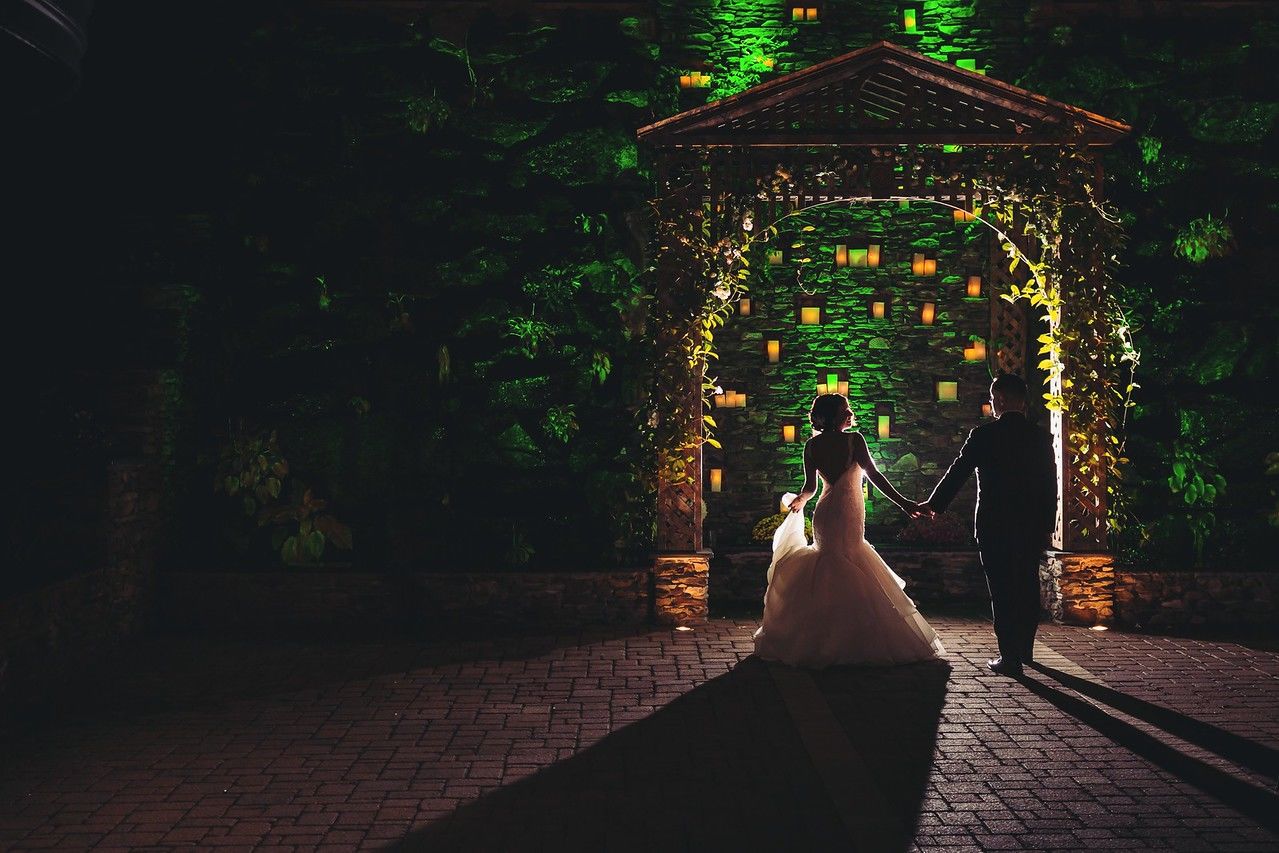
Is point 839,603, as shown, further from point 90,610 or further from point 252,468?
point 90,610

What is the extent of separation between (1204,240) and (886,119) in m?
2.96

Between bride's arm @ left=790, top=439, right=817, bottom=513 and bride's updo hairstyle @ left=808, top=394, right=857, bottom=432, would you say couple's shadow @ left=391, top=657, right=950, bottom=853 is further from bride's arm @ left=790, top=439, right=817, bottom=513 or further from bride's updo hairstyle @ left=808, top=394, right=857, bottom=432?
bride's updo hairstyle @ left=808, top=394, right=857, bottom=432

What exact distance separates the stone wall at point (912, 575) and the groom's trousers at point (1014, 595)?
267 cm

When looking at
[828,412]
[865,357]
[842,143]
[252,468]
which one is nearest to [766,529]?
[865,357]

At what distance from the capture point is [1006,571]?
7.33m

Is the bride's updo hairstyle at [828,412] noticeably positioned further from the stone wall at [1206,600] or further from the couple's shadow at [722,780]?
the stone wall at [1206,600]

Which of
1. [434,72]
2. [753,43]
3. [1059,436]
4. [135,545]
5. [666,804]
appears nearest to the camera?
[666,804]

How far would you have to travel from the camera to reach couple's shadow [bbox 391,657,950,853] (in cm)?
455

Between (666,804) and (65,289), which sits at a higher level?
(65,289)

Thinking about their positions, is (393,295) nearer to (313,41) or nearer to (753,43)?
(313,41)

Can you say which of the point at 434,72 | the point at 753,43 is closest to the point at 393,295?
the point at 434,72

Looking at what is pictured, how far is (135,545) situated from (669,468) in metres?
4.10

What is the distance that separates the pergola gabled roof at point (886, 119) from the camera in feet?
28.1

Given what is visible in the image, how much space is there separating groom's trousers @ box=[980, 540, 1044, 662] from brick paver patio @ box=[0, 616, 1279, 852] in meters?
0.27
